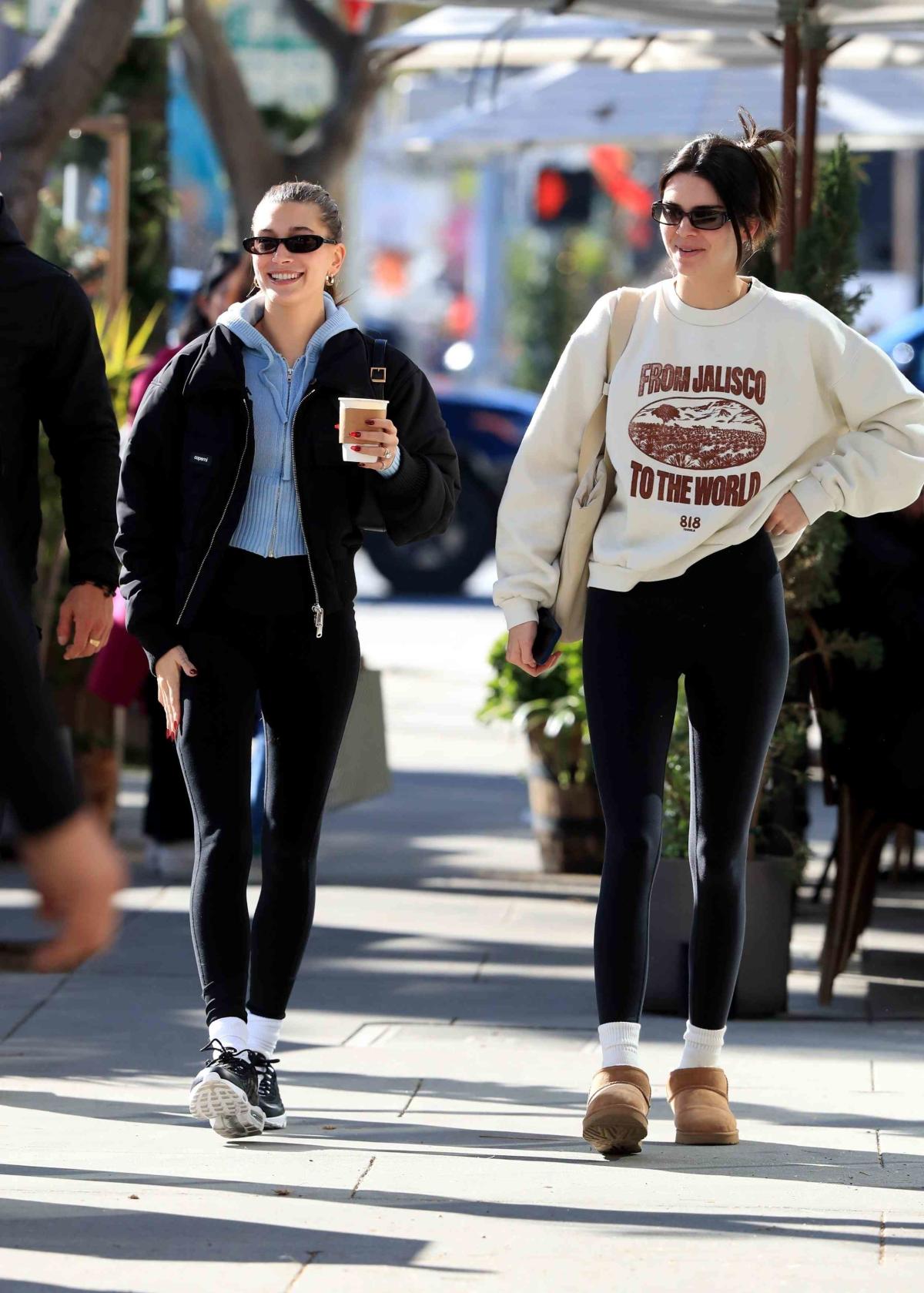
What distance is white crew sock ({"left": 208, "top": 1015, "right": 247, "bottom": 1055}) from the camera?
15.2 feet

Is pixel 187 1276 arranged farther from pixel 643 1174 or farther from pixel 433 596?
pixel 433 596

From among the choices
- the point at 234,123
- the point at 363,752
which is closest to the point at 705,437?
the point at 363,752

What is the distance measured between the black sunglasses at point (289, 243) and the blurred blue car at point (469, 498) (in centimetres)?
1382

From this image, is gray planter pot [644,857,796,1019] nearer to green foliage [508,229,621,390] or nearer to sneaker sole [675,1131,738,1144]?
sneaker sole [675,1131,738,1144]

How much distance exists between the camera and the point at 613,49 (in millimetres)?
9867

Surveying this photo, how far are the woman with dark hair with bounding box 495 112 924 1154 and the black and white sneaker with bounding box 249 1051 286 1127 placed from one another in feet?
2.06

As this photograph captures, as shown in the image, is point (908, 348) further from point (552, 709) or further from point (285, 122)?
point (285, 122)

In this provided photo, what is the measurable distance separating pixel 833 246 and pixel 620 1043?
7.78 ft

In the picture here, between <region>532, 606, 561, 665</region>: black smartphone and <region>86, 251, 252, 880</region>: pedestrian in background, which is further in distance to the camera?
<region>86, 251, 252, 880</region>: pedestrian in background

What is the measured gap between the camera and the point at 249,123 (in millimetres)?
13602

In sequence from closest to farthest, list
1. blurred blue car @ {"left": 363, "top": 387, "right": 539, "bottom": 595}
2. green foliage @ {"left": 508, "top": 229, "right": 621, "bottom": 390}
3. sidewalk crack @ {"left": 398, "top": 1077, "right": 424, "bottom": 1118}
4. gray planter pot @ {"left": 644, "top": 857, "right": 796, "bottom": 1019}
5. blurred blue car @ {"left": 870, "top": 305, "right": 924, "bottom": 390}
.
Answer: sidewalk crack @ {"left": 398, "top": 1077, "right": 424, "bottom": 1118}
gray planter pot @ {"left": 644, "top": 857, "right": 796, "bottom": 1019}
blurred blue car @ {"left": 870, "top": 305, "right": 924, "bottom": 390}
blurred blue car @ {"left": 363, "top": 387, "right": 539, "bottom": 595}
green foliage @ {"left": 508, "top": 229, "right": 621, "bottom": 390}

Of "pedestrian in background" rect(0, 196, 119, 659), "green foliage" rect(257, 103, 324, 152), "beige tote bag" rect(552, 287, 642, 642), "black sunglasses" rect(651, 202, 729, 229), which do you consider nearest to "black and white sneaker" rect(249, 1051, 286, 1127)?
"pedestrian in background" rect(0, 196, 119, 659)

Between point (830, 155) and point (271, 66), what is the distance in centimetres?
1051

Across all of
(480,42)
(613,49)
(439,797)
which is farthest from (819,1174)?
(480,42)
